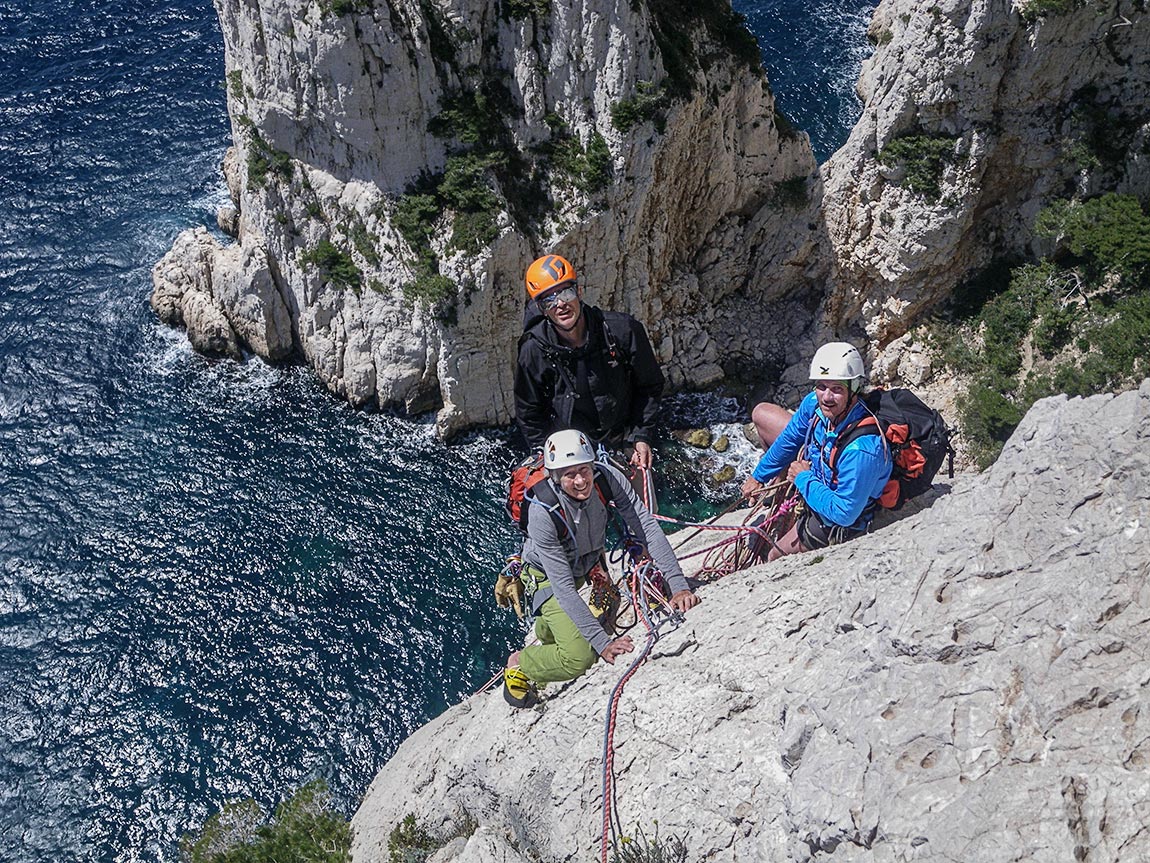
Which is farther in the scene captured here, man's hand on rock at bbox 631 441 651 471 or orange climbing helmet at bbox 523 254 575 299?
man's hand on rock at bbox 631 441 651 471

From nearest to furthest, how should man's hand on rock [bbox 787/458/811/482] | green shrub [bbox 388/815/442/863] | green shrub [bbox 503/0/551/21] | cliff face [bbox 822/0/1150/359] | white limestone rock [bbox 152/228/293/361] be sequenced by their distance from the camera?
1. man's hand on rock [bbox 787/458/811/482]
2. green shrub [bbox 388/815/442/863]
3. cliff face [bbox 822/0/1150/359]
4. green shrub [bbox 503/0/551/21]
5. white limestone rock [bbox 152/228/293/361]

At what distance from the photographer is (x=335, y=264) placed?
30500 mm

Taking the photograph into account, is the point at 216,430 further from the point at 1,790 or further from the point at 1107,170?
the point at 1107,170

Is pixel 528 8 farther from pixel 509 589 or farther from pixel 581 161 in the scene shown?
pixel 509 589

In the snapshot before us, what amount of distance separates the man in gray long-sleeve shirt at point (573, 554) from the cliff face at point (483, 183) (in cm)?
1977

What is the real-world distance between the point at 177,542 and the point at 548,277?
72.8 ft

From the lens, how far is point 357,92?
2703cm

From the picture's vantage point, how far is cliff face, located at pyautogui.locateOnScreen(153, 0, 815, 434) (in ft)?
87.8

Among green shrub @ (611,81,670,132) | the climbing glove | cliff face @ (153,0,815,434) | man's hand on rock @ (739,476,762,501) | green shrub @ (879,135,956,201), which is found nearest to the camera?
man's hand on rock @ (739,476,762,501)

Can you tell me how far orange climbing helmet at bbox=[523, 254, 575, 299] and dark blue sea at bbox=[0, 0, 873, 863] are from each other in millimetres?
16843

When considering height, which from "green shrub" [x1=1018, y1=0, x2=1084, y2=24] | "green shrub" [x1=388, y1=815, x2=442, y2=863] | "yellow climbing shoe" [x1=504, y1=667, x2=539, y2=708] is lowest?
"green shrub" [x1=388, y1=815, x2=442, y2=863]

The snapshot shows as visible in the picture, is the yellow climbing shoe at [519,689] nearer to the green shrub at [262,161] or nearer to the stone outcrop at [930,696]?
the stone outcrop at [930,696]

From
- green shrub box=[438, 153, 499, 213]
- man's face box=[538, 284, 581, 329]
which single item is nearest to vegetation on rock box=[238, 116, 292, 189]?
green shrub box=[438, 153, 499, 213]

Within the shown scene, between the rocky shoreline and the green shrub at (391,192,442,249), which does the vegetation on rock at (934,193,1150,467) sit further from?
the green shrub at (391,192,442,249)
